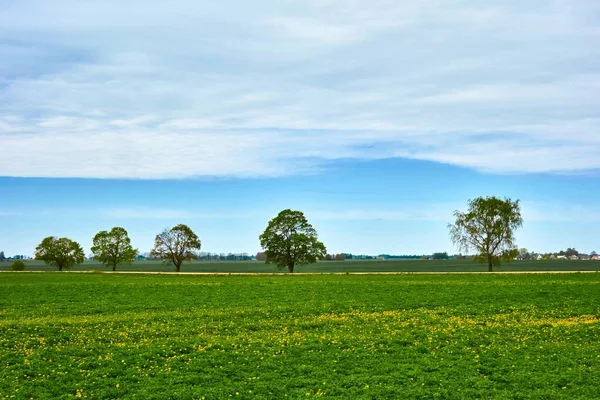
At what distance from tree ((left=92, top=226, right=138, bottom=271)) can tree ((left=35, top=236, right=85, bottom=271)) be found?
397 inches

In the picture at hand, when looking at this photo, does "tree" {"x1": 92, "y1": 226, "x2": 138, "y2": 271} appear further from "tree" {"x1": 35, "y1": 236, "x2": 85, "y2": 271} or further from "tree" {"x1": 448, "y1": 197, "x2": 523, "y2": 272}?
"tree" {"x1": 448, "y1": 197, "x2": 523, "y2": 272}

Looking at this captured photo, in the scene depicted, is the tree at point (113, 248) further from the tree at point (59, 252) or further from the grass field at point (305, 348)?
the grass field at point (305, 348)

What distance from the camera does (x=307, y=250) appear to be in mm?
107750

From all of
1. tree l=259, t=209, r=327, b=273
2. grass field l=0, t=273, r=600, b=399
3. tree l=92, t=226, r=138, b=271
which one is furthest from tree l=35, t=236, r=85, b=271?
grass field l=0, t=273, r=600, b=399

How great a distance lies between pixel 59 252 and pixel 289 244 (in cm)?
6517

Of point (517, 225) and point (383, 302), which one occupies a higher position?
point (517, 225)

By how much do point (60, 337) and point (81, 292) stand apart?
28.2 meters

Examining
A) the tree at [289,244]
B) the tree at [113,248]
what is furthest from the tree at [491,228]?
the tree at [113,248]

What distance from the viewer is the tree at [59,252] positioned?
138m

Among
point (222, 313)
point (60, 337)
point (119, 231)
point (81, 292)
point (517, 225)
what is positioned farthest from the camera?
point (119, 231)

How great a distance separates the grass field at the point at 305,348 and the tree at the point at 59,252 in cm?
9591

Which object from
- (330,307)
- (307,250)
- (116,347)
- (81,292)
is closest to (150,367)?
(116,347)

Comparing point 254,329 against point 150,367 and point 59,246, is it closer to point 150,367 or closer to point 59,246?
point 150,367

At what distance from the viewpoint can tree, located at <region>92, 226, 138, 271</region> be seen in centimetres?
13300
